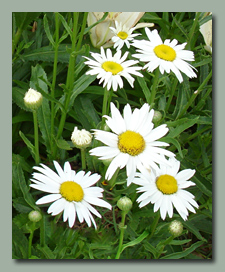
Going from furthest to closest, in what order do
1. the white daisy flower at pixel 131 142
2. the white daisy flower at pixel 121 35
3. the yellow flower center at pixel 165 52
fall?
the white daisy flower at pixel 121 35 → the yellow flower center at pixel 165 52 → the white daisy flower at pixel 131 142

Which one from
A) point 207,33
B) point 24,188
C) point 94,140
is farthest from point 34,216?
point 207,33

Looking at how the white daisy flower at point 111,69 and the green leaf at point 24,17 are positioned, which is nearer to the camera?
the white daisy flower at point 111,69

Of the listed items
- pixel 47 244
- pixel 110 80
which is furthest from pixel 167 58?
pixel 47 244

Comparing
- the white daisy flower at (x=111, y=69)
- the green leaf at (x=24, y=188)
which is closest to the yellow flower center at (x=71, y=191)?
the green leaf at (x=24, y=188)

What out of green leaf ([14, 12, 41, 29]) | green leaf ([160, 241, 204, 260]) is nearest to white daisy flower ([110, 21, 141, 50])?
green leaf ([14, 12, 41, 29])

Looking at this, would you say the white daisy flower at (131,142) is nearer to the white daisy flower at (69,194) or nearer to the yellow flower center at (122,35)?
the white daisy flower at (69,194)

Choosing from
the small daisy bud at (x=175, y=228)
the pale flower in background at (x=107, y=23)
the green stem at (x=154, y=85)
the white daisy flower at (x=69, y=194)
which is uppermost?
the pale flower in background at (x=107, y=23)

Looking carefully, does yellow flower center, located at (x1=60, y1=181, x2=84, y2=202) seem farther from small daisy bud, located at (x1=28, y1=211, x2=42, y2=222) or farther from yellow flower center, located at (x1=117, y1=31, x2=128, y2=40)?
yellow flower center, located at (x1=117, y1=31, x2=128, y2=40)
